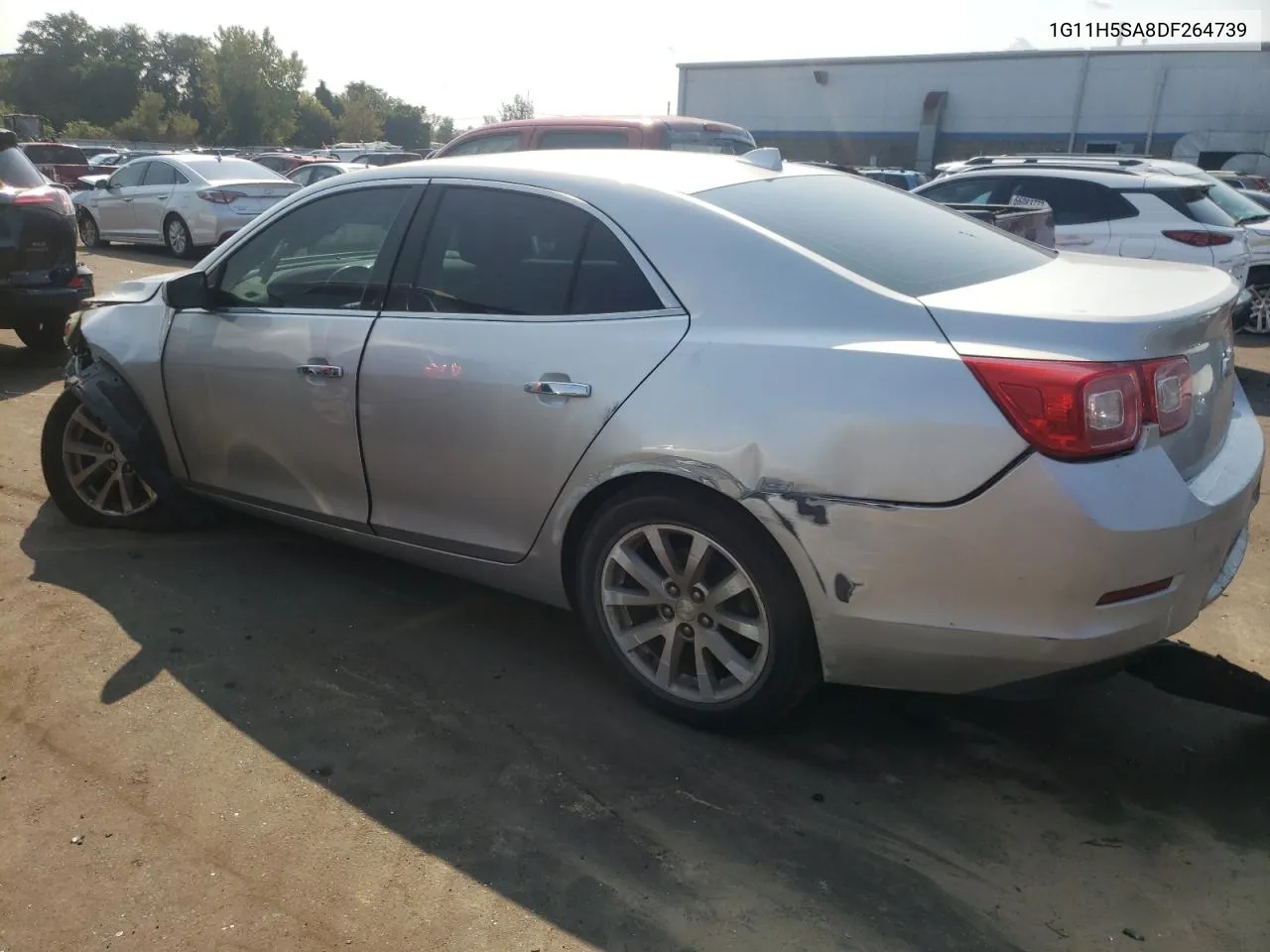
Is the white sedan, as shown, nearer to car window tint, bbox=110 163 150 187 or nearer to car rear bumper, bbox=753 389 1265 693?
car window tint, bbox=110 163 150 187

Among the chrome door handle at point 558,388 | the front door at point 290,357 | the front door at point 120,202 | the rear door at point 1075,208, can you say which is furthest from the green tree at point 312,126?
the chrome door handle at point 558,388

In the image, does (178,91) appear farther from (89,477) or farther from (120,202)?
(89,477)

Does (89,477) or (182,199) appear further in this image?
(182,199)

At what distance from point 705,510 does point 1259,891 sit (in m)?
1.59

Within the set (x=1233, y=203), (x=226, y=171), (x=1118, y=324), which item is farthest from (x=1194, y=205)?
(x=226, y=171)

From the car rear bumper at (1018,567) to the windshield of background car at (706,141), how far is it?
669cm

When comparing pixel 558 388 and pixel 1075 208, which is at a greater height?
pixel 558 388

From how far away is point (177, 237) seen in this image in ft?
49.2

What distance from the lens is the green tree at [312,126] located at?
75938 millimetres

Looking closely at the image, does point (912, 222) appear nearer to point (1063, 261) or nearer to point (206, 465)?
point (1063, 261)

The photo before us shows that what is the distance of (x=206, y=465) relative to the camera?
4.17 m

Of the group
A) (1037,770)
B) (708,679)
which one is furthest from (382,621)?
(1037,770)

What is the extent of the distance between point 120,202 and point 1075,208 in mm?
13500

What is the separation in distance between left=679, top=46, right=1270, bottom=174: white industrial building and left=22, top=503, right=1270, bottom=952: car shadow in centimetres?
3476
